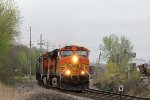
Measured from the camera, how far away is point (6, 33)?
1447 inches

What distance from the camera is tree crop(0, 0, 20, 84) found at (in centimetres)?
3638

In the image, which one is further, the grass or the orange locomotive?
the orange locomotive

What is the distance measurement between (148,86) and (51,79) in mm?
10720

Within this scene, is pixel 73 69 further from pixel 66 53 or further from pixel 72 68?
pixel 66 53

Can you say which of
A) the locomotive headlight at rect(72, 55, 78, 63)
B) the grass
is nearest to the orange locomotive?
the locomotive headlight at rect(72, 55, 78, 63)

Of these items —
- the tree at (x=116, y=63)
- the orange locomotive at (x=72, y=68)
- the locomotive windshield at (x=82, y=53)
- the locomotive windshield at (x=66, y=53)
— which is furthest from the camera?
the tree at (x=116, y=63)

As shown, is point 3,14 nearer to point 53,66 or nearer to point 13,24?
point 13,24

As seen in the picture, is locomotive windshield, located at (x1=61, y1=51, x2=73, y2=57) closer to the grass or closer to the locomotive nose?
the locomotive nose

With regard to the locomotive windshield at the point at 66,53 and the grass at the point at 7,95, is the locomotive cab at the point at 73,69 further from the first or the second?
the grass at the point at 7,95

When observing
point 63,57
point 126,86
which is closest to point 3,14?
point 63,57

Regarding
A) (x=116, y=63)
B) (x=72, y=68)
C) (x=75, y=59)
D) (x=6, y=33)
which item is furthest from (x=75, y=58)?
(x=116, y=63)

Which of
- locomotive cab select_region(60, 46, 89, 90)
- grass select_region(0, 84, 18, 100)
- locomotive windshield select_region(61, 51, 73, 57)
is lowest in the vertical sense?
grass select_region(0, 84, 18, 100)

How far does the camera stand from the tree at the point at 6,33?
3638 centimetres

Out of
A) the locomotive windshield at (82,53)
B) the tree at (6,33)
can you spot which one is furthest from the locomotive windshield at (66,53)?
the tree at (6,33)
